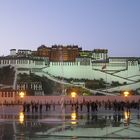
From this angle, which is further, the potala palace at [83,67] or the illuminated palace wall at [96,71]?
the illuminated palace wall at [96,71]

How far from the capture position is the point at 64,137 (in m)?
16.0

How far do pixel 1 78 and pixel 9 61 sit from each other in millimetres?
4468

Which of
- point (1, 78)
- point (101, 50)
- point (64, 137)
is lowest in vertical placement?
point (64, 137)

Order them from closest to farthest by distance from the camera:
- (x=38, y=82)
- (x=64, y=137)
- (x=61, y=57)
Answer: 1. (x=64, y=137)
2. (x=38, y=82)
3. (x=61, y=57)

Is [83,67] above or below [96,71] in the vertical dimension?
above

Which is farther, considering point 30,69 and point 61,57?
point 61,57

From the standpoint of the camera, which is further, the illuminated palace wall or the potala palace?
the illuminated palace wall

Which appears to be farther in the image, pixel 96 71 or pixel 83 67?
pixel 83 67

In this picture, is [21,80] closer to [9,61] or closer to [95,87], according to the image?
[9,61]

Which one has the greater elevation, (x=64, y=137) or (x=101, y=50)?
(x=101, y=50)

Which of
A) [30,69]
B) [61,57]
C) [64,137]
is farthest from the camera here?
[61,57]

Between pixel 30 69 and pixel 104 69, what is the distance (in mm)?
16950

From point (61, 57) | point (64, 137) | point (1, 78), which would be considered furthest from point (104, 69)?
point (64, 137)

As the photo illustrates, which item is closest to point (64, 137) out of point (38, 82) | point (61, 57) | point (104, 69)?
point (38, 82)
